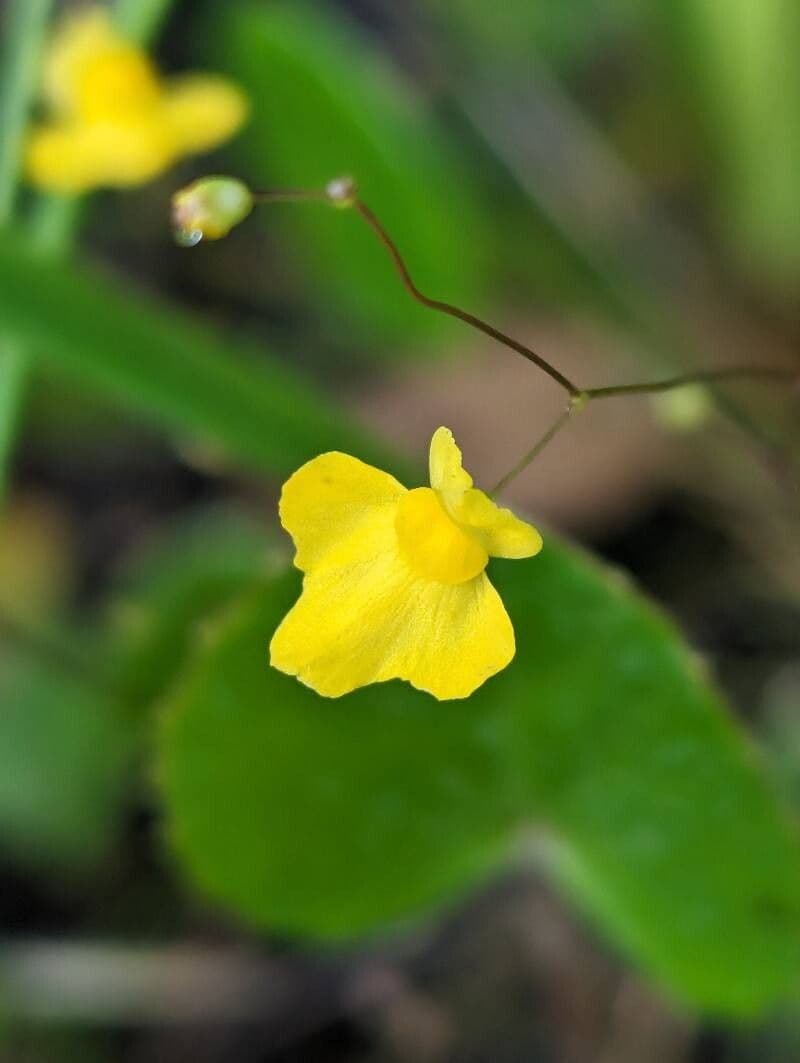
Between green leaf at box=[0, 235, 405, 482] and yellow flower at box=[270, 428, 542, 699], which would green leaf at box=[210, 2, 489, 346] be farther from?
yellow flower at box=[270, 428, 542, 699]

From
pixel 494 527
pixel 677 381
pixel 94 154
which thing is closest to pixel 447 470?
pixel 494 527

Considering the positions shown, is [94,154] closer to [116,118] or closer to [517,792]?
[116,118]

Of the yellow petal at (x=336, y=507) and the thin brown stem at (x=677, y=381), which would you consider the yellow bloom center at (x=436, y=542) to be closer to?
the yellow petal at (x=336, y=507)

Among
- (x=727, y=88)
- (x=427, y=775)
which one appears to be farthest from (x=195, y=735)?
(x=727, y=88)

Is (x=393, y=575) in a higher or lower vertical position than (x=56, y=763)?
lower

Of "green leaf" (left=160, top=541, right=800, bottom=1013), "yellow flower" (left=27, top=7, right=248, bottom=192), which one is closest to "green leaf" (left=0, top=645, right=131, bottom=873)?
"green leaf" (left=160, top=541, right=800, bottom=1013)

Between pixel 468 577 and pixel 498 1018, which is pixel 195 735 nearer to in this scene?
pixel 468 577
